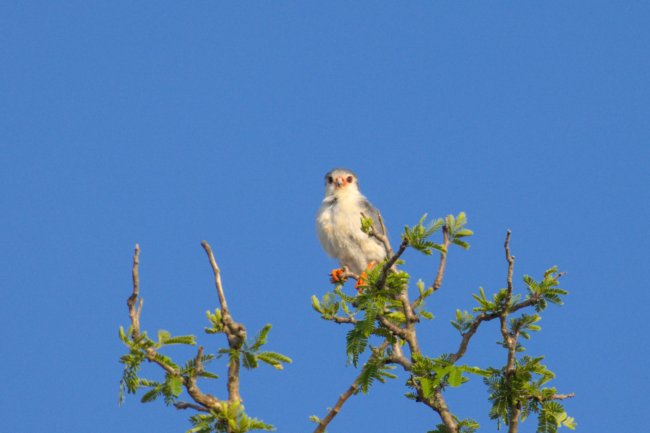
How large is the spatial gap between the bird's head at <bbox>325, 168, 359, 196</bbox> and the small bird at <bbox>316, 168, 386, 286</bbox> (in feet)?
0.80

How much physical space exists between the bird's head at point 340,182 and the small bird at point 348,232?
0.25 meters

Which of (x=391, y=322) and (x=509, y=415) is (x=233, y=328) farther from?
(x=509, y=415)

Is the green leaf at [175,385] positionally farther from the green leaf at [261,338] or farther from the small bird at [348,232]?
the small bird at [348,232]

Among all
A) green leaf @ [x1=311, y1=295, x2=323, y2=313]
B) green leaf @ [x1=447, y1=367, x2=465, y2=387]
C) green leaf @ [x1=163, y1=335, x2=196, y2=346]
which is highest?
green leaf @ [x1=311, y1=295, x2=323, y2=313]

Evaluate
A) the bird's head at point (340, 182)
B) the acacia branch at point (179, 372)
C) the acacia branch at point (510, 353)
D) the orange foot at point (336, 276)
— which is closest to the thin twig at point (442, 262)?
the acacia branch at point (510, 353)

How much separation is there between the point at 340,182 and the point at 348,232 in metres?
1.38

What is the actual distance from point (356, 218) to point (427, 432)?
577 cm

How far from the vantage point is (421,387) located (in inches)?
286

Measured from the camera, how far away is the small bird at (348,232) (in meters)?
13.2

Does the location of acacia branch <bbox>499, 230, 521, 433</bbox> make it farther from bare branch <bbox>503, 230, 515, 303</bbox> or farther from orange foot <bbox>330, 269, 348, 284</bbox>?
orange foot <bbox>330, 269, 348, 284</bbox>

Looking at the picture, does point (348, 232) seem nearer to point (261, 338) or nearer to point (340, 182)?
point (340, 182)

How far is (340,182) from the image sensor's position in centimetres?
1432

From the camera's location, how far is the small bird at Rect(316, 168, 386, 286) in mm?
13219

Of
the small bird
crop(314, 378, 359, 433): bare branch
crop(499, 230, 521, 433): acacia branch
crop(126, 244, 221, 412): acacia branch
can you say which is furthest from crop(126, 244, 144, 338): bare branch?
the small bird
